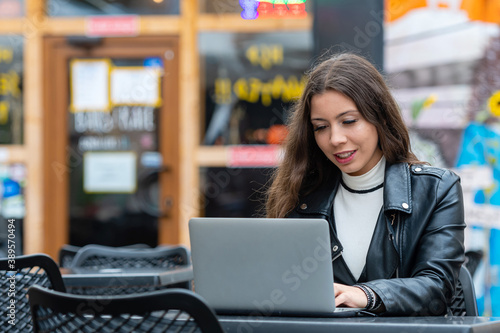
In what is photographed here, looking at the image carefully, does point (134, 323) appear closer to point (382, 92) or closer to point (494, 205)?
point (382, 92)

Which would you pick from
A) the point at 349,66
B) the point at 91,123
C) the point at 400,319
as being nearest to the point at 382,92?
the point at 349,66

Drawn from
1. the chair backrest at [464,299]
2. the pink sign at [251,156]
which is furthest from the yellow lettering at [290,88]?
the chair backrest at [464,299]

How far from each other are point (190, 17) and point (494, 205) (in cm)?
249

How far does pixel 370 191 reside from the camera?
2.15m

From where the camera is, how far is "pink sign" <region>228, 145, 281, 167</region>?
15.6 ft

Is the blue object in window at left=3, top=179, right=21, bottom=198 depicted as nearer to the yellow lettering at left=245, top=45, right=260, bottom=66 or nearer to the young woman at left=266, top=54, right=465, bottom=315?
the yellow lettering at left=245, top=45, right=260, bottom=66

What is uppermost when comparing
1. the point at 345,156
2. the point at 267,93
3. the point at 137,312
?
the point at 267,93

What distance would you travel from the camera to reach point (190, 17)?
15.9ft

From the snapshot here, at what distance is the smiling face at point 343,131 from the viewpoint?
2.04 meters

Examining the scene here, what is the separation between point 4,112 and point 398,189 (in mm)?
3736

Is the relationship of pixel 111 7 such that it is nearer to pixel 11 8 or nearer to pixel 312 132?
pixel 11 8

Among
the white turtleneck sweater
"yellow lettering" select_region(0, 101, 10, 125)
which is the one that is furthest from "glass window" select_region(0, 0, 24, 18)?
the white turtleneck sweater

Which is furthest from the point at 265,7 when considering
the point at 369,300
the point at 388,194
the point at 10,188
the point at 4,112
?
the point at 369,300

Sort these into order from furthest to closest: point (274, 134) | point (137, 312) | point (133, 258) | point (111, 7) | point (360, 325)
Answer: point (111, 7) < point (274, 134) < point (133, 258) < point (360, 325) < point (137, 312)
